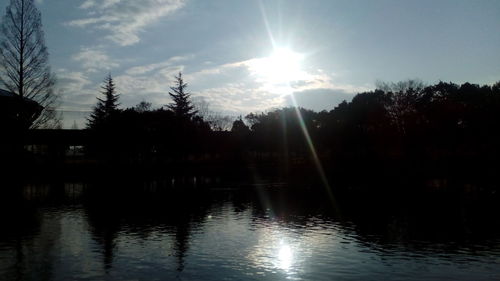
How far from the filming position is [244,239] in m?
16.2

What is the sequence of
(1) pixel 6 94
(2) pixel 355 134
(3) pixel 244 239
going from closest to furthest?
1. (3) pixel 244 239
2. (1) pixel 6 94
3. (2) pixel 355 134

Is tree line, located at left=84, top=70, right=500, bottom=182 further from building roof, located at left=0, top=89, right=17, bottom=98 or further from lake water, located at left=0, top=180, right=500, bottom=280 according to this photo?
lake water, located at left=0, top=180, right=500, bottom=280

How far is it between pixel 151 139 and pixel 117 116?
6851mm

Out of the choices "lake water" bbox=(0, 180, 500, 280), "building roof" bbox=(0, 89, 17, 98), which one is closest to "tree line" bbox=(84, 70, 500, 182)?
"building roof" bbox=(0, 89, 17, 98)

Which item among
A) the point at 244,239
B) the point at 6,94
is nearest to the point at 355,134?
the point at 6,94

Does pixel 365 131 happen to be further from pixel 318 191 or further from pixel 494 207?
pixel 494 207

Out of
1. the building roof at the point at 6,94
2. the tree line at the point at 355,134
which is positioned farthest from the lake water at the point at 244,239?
the tree line at the point at 355,134

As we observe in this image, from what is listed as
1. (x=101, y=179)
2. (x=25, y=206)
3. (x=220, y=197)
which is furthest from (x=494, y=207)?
(x=101, y=179)

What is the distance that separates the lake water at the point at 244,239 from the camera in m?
11.9

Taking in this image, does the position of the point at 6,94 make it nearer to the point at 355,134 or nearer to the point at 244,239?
the point at 244,239

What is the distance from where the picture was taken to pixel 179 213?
2272 cm

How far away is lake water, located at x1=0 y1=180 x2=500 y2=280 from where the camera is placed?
1190cm

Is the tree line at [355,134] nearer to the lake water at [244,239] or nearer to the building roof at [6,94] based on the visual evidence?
the building roof at [6,94]

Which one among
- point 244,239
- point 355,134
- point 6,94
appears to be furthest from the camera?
point 355,134
